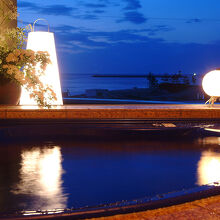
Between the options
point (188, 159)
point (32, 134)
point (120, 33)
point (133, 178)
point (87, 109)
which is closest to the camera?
point (133, 178)

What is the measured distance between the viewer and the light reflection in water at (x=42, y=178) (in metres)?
2.88

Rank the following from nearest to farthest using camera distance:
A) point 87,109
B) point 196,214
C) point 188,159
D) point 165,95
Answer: point 196,214 < point 188,159 < point 87,109 < point 165,95

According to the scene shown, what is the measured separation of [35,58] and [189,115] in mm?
2433

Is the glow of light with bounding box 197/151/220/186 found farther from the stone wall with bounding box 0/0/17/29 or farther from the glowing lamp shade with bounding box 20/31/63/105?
the stone wall with bounding box 0/0/17/29

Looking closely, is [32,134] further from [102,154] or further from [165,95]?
[165,95]

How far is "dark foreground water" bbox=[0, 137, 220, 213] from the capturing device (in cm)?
302

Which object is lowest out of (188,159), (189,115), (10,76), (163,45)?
(188,159)

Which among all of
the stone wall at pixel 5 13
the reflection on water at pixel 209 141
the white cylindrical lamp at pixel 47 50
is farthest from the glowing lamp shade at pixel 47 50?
the reflection on water at pixel 209 141

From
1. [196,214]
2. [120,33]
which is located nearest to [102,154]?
[196,214]

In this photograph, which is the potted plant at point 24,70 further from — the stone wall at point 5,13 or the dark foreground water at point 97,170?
the dark foreground water at point 97,170

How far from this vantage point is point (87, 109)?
5.84 meters

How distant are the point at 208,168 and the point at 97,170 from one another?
111 cm

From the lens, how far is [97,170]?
13.1ft

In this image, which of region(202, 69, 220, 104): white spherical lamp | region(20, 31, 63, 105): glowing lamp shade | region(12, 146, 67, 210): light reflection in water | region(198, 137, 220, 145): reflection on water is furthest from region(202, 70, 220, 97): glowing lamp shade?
region(12, 146, 67, 210): light reflection in water
